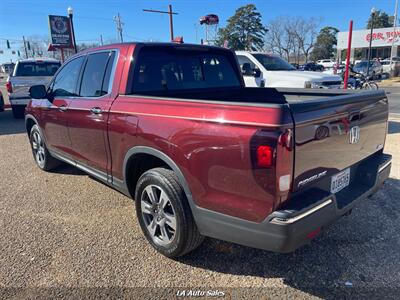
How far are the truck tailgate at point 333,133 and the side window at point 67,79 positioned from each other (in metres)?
2.99

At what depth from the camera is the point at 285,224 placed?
6.69 feet

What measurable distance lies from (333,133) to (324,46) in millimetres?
77509

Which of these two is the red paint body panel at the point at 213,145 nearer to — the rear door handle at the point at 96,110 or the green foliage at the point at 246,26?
the rear door handle at the point at 96,110

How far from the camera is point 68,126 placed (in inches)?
162

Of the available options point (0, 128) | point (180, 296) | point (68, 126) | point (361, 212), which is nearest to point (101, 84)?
point (68, 126)

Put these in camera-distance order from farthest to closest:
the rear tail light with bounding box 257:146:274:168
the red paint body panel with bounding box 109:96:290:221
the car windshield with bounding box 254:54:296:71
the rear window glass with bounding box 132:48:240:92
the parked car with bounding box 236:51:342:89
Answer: the car windshield with bounding box 254:54:296:71 < the parked car with bounding box 236:51:342:89 < the rear window glass with bounding box 132:48:240:92 < the red paint body panel with bounding box 109:96:290:221 < the rear tail light with bounding box 257:146:274:168

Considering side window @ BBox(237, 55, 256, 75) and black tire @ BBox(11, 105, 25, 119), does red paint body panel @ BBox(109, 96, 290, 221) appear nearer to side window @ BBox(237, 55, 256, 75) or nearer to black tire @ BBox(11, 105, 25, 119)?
side window @ BBox(237, 55, 256, 75)

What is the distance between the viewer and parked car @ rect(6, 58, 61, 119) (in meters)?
10.6

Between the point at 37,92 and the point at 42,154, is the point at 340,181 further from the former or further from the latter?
the point at 42,154

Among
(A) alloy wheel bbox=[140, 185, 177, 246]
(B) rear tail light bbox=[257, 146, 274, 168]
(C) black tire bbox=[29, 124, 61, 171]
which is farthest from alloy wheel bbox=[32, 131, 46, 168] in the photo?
(B) rear tail light bbox=[257, 146, 274, 168]

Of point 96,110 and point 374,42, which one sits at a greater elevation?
point 374,42

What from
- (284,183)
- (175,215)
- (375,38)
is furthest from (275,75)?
(375,38)

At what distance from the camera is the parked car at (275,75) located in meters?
8.17

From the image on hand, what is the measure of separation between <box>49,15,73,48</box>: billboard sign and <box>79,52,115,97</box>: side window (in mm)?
30039
